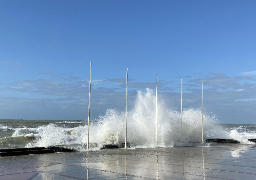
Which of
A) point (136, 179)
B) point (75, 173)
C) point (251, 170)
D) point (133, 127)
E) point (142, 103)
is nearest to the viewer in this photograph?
point (136, 179)

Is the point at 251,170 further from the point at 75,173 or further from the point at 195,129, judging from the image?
the point at 195,129

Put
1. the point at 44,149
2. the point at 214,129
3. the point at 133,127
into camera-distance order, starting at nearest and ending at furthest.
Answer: the point at 44,149
the point at 133,127
the point at 214,129

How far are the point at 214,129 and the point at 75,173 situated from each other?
18009 mm

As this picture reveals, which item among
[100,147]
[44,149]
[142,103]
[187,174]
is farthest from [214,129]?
[187,174]

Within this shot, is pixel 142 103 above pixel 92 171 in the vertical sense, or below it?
above

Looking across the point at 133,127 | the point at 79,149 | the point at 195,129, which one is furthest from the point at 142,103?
the point at 79,149

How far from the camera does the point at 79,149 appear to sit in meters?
10.4

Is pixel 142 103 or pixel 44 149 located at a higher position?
pixel 142 103

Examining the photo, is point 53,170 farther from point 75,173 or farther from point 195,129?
point 195,129

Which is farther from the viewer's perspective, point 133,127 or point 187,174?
point 133,127

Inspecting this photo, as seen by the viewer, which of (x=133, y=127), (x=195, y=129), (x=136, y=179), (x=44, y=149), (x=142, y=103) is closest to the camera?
(x=136, y=179)

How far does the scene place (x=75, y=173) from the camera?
5.44 metres

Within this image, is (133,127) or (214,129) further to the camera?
(214,129)

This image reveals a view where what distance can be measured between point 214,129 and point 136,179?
59.1 feet
